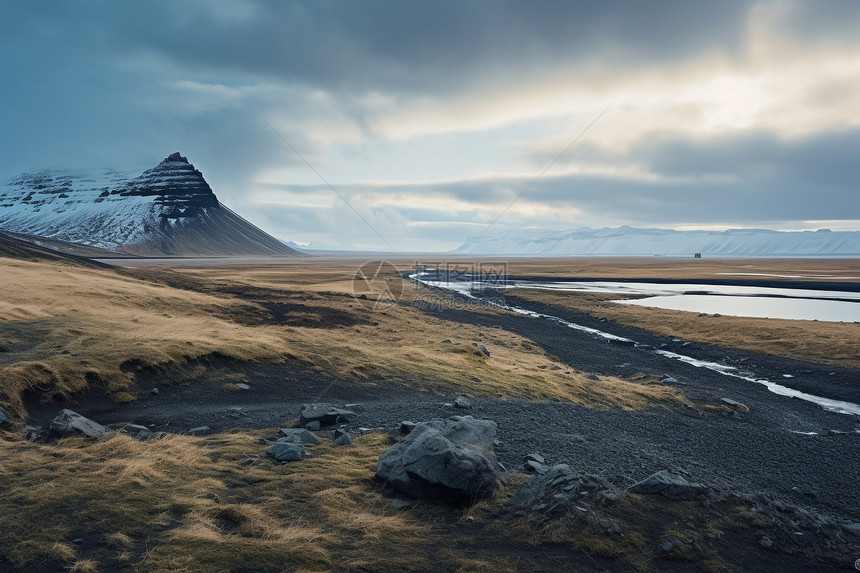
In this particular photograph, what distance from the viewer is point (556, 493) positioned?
10508 mm

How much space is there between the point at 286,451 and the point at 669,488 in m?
9.75

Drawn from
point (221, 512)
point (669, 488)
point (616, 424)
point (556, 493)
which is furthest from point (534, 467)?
point (616, 424)

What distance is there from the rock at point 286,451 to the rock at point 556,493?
5996 millimetres

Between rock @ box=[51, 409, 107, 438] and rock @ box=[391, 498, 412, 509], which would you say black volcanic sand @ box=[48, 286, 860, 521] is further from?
rock @ box=[391, 498, 412, 509]

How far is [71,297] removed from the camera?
37688 millimetres

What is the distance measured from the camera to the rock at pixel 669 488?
11.2 m

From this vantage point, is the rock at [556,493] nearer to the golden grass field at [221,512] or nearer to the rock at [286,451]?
the golden grass field at [221,512]

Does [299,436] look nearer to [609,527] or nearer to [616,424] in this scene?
[609,527]

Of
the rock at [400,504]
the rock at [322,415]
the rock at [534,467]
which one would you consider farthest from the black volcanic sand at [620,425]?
the rock at [400,504]

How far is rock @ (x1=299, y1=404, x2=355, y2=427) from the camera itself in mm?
16766

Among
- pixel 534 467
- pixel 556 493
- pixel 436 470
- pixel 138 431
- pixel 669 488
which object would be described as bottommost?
pixel 534 467

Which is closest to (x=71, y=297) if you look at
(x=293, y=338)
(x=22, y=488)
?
(x=293, y=338)

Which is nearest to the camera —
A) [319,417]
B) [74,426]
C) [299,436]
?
[74,426]

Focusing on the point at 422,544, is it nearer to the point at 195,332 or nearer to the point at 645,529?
the point at 645,529
